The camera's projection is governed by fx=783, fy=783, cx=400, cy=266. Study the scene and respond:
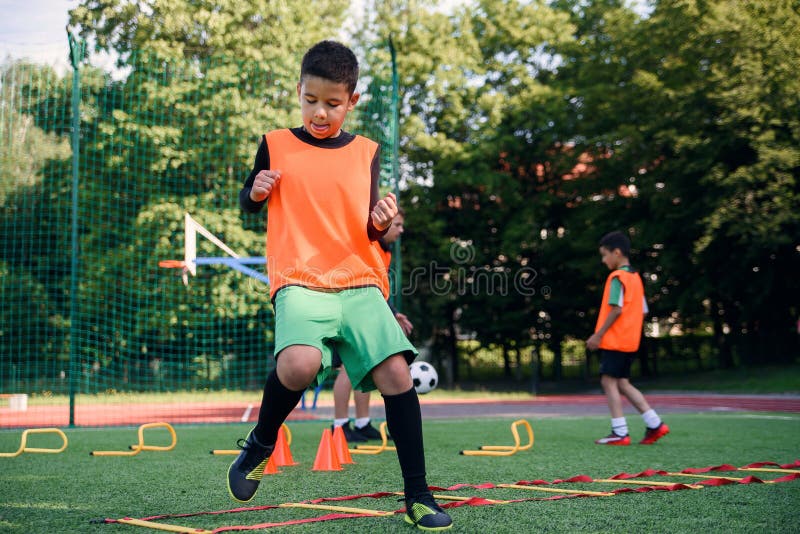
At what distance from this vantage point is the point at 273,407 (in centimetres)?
318

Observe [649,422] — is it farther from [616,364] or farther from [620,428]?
[616,364]

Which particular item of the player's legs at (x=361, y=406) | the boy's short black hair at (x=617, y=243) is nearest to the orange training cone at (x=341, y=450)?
the player's legs at (x=361, y=406)

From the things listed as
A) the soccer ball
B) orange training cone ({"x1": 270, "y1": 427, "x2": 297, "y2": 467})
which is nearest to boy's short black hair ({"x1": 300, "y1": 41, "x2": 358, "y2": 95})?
orange training cone ({"x1": 270, "y1": 427, "x2": 297, "y2": 467})

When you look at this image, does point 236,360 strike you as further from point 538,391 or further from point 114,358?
point 538,391

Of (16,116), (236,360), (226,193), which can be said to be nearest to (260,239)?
(226,193)

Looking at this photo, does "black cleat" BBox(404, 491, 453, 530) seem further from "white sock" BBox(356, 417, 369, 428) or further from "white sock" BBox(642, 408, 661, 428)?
"white sock" BBox(642, 408, 661, 428)

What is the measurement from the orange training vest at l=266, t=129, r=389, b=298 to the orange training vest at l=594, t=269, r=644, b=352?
4322 mm

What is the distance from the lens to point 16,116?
1529 cm

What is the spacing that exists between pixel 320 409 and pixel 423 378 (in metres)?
6.82

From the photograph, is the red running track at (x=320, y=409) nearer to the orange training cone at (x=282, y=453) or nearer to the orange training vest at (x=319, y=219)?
the orange training cone at (x=282, y=453)

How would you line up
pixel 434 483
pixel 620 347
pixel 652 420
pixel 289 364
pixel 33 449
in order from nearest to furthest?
1. pixel 289 364
2. pixel 434 483
3. pixel 33 449
4. pixel 652 420
5. pixel 620 347

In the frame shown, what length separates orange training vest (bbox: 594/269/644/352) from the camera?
23.4ft

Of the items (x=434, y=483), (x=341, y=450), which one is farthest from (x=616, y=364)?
(x=434, y=483)

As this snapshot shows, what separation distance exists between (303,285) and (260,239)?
1489 centimetres
